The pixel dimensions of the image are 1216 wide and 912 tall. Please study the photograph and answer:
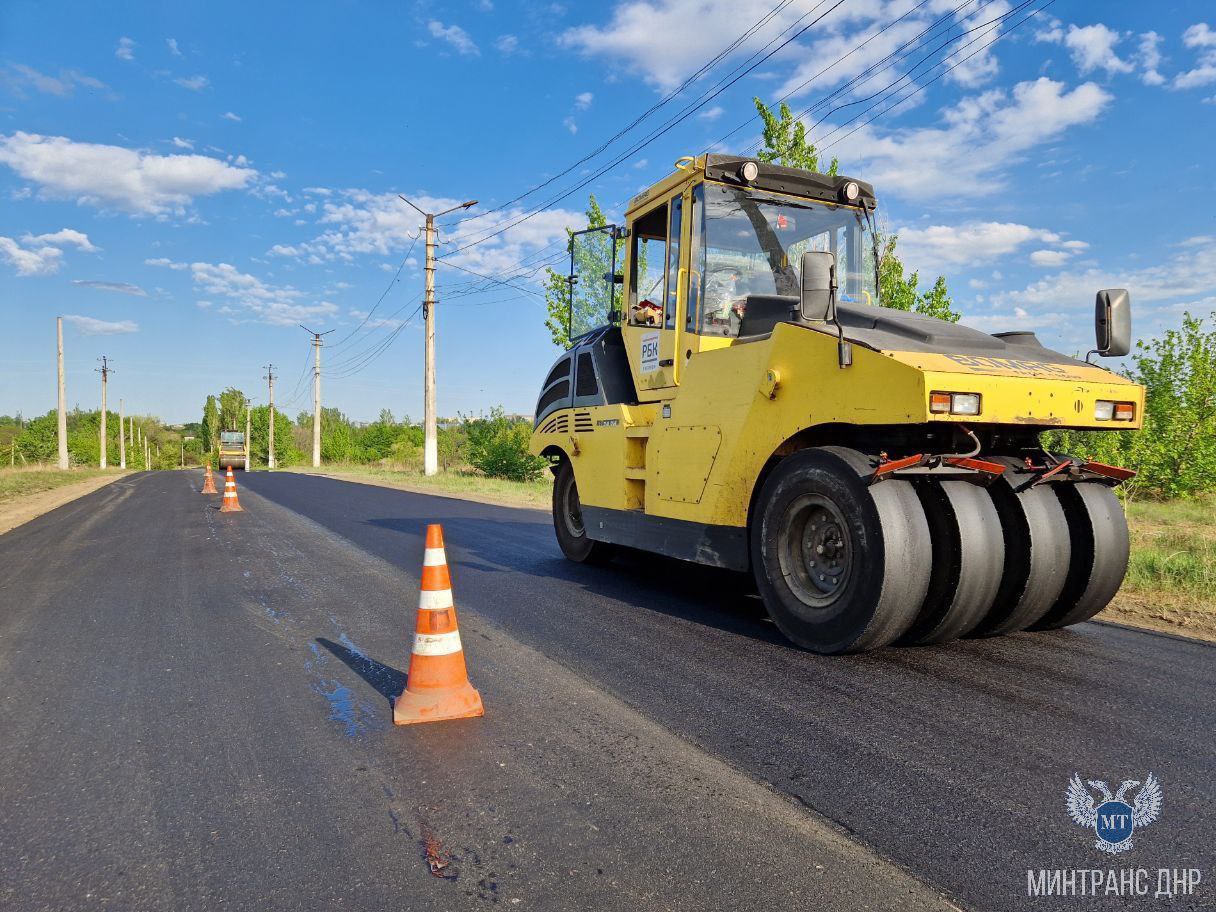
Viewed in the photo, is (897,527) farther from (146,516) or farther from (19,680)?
(146,516)

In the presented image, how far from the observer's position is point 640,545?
6.42 m

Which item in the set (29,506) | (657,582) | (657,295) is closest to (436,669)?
(657,582)

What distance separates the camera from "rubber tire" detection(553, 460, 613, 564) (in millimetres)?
7895

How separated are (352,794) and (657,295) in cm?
483

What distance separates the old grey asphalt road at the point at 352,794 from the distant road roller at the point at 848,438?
5.05ft

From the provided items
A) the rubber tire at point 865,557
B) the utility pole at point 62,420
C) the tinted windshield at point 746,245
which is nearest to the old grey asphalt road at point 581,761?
the rubber tire at point 865,557

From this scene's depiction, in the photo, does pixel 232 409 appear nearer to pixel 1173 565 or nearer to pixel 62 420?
pixel 62 420

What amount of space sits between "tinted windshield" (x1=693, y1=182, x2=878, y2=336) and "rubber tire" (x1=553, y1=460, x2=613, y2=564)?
8.42 ft

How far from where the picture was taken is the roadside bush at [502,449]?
94.6 feet

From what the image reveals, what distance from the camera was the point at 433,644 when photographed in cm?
355

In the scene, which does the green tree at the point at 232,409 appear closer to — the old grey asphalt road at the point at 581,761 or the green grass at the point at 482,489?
the green grass at the point at 482,489

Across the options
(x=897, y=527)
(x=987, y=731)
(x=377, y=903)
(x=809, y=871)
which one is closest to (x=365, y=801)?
(x=377, y=903)

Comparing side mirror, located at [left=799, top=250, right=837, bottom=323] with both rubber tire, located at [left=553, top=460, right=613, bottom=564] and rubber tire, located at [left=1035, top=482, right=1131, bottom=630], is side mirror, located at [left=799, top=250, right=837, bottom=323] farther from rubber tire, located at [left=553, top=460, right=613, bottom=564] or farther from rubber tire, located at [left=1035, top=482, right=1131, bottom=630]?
rubber tire, located at [left=553, top=460, right=613, bottom=564]

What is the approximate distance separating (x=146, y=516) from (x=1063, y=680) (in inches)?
586
